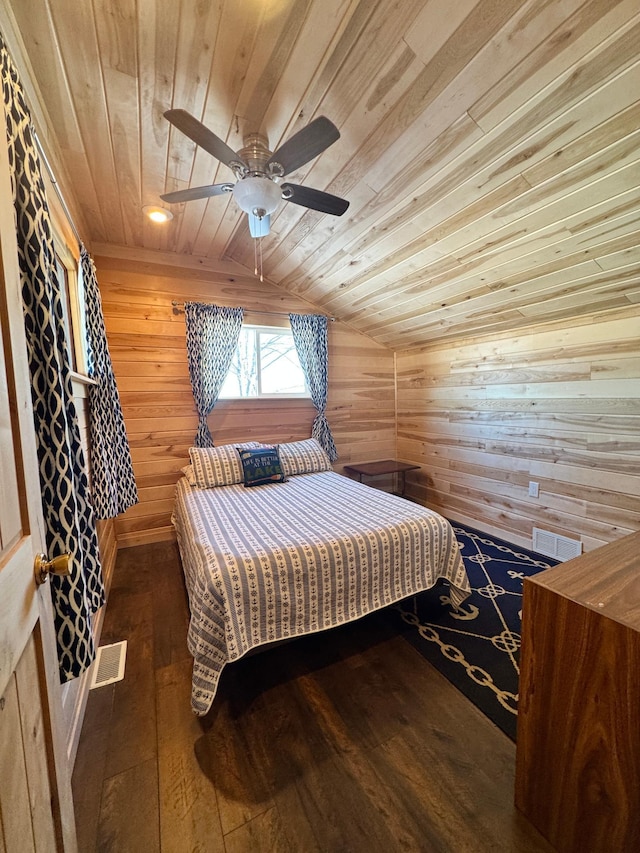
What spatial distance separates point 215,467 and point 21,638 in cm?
226

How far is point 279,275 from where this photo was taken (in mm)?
3307

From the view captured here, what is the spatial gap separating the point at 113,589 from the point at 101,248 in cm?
270

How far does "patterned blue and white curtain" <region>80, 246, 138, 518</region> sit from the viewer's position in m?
2.11

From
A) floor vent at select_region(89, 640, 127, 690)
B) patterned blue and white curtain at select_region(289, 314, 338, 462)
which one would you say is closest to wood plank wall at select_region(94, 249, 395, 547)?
patterned blue and white curtain at select_region(289, 314, 338, 462)

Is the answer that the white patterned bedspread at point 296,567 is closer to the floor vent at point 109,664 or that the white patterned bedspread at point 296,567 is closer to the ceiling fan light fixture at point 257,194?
the floor vent at point 109,664

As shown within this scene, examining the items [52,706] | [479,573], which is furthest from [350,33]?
[479,573]

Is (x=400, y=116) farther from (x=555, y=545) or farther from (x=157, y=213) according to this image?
(x=555, y=545)

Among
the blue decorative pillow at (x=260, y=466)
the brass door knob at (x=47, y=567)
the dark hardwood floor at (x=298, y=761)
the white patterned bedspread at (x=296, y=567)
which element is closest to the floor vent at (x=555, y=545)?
the white patterned bedspread at (x=296, y=567)

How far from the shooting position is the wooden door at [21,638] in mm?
566

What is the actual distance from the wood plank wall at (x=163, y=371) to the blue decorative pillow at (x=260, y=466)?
0.54 meters

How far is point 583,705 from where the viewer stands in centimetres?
90

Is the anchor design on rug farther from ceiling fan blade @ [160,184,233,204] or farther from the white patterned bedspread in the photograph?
ceiling fan blade @ [160,184,233,204]

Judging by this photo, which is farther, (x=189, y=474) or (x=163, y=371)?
(x=163, y=371)

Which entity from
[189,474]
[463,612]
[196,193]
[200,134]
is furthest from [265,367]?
[463,612]
